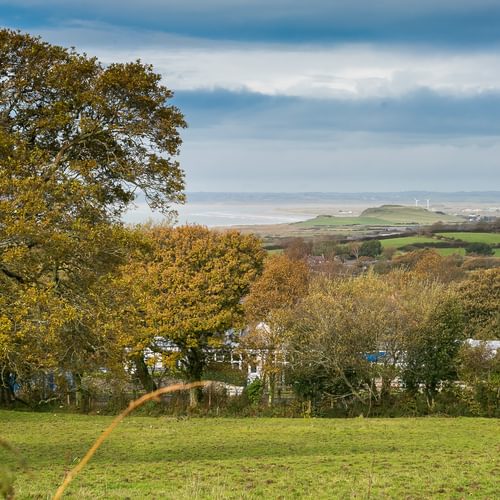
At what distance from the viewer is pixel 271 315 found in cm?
4353

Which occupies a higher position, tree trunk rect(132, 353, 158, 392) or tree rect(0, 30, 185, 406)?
tree rect(0, 30, 185, 406)

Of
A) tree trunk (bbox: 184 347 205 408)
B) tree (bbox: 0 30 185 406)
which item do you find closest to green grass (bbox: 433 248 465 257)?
tree trunk (bbox: 184 347 205 408)

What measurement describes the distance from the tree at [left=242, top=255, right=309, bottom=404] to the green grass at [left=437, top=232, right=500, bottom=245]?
88.5m

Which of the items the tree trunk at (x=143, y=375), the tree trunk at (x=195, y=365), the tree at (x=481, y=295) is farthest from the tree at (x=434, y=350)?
the tree trunk at (x=143, y=375)

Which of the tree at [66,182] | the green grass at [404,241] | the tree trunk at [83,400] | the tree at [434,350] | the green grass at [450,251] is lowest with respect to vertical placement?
the tree trunk at [83,400]

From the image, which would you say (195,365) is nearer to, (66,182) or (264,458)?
(264,458)

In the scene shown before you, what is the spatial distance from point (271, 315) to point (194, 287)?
4.72 meters

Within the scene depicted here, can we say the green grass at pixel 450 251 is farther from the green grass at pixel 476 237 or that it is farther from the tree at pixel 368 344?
the tree at pixel 368 344

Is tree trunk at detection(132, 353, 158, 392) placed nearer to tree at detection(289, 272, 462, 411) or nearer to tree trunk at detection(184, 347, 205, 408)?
tree trunk at detection(184, 347, 205, 408)

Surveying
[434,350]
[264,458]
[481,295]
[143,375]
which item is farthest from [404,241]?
[264,458]

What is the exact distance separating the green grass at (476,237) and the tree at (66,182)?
114 m

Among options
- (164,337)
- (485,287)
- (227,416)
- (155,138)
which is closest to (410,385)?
(227,416)

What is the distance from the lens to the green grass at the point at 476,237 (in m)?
129

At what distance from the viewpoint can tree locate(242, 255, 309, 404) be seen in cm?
4256
